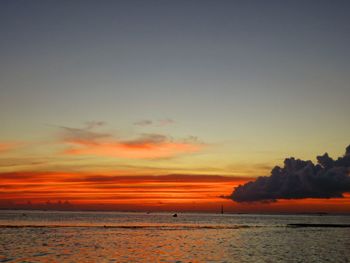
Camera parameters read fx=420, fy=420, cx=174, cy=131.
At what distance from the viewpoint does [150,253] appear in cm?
6000

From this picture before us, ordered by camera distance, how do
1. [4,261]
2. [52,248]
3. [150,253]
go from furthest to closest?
[52,248] → [150,253] → [4,261]

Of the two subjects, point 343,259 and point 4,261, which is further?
point 343,259

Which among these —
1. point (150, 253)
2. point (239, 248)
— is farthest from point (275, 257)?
point (150, 253)

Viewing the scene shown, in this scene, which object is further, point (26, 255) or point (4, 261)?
point (26, 255)

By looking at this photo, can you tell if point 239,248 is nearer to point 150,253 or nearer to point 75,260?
point 150,253

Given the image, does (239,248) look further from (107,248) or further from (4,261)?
(4,261)

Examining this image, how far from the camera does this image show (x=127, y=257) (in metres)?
55.0

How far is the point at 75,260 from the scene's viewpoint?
2019 inches

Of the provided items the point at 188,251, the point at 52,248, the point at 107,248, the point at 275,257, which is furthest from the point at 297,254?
the point at 52,248

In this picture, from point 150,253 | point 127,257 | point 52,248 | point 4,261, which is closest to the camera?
point 4,261

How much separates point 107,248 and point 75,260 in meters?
14.7

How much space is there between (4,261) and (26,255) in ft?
21.4

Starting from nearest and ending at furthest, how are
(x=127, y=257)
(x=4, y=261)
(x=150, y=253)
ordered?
(x=4, y=261) < (x=127, y=257) < (x=150, y=253)

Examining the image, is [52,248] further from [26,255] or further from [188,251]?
[188,251]
